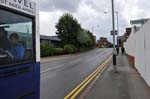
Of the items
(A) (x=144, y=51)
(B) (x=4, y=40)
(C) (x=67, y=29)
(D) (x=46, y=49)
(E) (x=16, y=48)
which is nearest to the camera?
(B) (x=4, y=40)

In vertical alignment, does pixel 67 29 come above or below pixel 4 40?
above

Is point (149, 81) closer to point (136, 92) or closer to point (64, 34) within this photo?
point (136, 92)

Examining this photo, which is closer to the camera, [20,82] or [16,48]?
[20,82]

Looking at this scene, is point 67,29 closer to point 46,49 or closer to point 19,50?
point 46,49

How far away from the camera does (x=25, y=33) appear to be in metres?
6.72

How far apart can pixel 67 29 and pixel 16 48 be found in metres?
84.1

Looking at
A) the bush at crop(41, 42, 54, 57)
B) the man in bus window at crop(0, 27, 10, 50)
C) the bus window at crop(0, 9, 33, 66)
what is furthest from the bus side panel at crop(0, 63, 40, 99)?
the bush at crop(41, 42, 54, 57)

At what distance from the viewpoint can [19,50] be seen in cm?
647

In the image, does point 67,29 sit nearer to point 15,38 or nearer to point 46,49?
point 46,49

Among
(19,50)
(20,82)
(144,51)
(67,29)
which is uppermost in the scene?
(67,29)

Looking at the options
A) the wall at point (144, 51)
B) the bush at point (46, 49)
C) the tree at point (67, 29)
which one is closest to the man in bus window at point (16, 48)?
the wall at point (144, 51)

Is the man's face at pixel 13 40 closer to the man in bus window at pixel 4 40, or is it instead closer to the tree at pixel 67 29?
the man in bus window at pixel 4 40

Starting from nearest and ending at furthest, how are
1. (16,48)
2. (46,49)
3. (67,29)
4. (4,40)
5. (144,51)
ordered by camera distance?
1. (4,40)
2. (16,48)
3. (144,51)
4. (46,49)
5. (67,29)

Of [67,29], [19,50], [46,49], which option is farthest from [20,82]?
[67,29]
